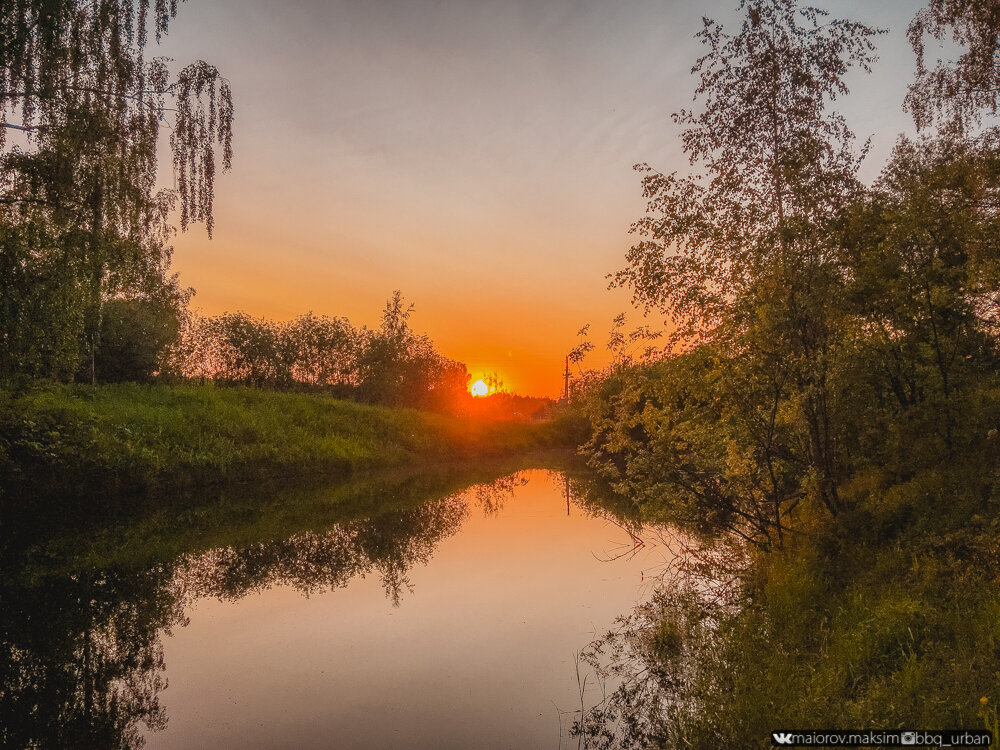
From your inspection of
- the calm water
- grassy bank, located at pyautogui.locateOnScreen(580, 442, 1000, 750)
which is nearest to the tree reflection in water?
the calm water

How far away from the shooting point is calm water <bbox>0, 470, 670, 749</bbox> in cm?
667

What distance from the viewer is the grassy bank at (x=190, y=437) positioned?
18.9 metres

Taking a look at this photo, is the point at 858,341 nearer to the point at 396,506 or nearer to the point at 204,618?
the point at 204,618

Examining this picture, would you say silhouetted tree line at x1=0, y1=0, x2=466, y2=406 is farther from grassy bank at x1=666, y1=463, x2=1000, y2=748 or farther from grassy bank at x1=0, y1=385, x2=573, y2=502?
grassy bank at x1=666, y1=463, x2=1000, y2=748

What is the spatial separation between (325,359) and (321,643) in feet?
171

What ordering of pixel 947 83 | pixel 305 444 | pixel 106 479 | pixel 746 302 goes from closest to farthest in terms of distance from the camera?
pixel 746 302
pixel 947 83
pixel 106 479
pixel 305 444

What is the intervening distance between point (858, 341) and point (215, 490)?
23.2m

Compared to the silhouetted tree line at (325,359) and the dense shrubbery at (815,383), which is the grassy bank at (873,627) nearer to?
the dense shrubbery at (815,383)

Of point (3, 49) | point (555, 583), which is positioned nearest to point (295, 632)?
point (555, 583)

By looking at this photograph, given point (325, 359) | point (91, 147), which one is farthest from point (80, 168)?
point (325, 359)

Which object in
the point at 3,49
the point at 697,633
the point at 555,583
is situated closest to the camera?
the point at 697,633

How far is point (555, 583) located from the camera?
1262cm

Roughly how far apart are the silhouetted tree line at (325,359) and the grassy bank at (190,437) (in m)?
13.0

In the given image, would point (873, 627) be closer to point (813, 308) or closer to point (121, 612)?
point (813, 308)
